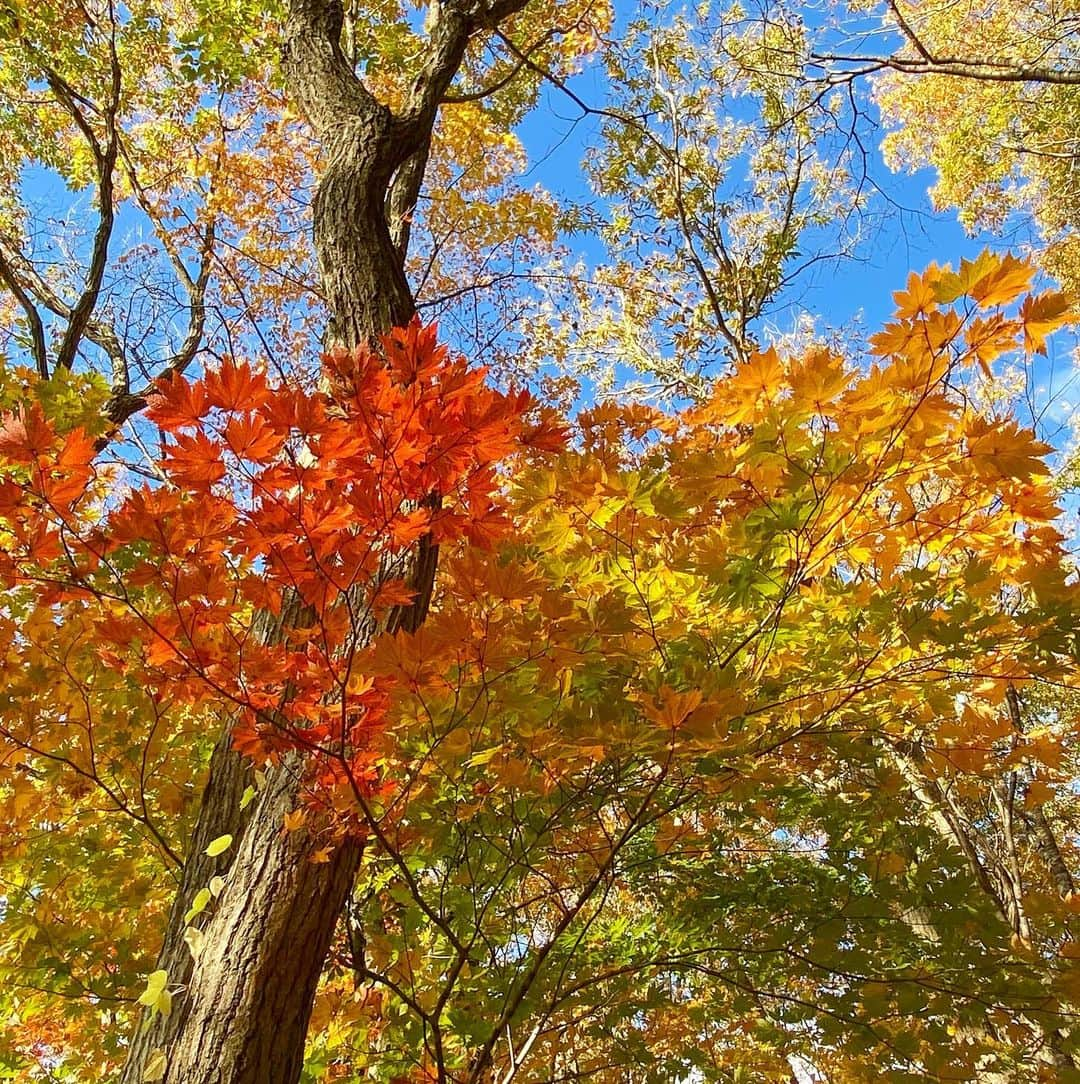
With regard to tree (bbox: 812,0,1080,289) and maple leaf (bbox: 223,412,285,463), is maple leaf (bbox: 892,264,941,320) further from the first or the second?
tree (bbox: 812,0,1080,289)

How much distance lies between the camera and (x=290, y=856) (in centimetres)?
158

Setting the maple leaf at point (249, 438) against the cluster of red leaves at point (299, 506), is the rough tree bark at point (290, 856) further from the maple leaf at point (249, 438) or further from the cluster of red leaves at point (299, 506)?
the maple leaf at point (249, 438)

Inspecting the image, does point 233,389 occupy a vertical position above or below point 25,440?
above

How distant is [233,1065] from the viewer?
1382 mm

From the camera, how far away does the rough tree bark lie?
4.69 feet

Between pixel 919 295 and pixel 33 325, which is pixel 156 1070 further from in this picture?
pixel 33 325

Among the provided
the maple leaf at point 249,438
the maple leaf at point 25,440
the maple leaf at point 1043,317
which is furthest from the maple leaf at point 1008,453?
the maple leaf at point 25,440

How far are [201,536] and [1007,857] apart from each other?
498cm

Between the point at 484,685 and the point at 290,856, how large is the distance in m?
0.62

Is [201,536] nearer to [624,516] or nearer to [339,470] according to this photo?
[339,470]

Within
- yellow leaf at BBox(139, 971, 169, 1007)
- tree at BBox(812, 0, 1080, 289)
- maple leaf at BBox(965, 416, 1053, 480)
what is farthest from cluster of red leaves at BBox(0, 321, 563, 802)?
tree at BBox(812, 0, 1080, 289)

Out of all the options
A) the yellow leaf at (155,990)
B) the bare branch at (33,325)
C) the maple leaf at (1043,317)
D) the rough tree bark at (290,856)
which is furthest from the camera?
the bare branch at (33,325)

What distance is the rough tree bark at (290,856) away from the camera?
1.43 meters

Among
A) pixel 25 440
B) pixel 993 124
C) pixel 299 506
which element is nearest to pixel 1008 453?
pixel 299 506
